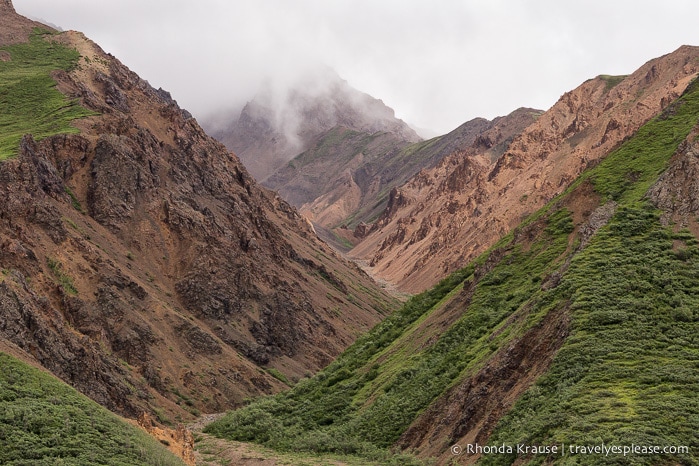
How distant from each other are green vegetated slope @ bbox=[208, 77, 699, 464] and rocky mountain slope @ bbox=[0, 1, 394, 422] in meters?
13.8

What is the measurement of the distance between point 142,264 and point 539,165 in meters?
98.6

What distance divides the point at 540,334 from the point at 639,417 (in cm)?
826

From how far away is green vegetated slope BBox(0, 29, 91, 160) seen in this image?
3162 inches

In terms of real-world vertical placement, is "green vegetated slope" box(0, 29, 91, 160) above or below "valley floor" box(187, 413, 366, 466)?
above

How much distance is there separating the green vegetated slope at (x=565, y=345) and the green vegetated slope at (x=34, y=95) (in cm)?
3770

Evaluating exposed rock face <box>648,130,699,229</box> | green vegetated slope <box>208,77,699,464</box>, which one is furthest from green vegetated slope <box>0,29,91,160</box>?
exposed rock face <box>648,130,699,229</box>

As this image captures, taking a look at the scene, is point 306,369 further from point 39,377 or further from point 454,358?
point 39,377

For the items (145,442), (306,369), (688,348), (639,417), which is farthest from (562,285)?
(306,369)

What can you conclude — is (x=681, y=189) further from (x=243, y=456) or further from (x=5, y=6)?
(x=5, y=6)

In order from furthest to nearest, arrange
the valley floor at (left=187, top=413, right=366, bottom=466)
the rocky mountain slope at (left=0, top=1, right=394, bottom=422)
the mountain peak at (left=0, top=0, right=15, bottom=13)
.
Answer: the mountain peak at (left=0, top=0, right=15, bottom=13), the rocky mountain slope at (left=0, top=1, right=394, bottom=422), the valley floor at (left=187, top=413, right=366, bottom=466)

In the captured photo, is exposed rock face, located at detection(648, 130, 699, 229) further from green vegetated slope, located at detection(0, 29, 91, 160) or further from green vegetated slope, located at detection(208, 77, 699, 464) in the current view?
green vegetated slope, located at detection(0, 29, 91, 160)

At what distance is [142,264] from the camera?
248 ft

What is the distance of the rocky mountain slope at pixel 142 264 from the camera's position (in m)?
57.0

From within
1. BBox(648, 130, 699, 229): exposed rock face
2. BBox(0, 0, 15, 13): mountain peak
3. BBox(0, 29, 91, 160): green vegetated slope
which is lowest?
BBox(648, 130, 699, 229): exposed rock face
